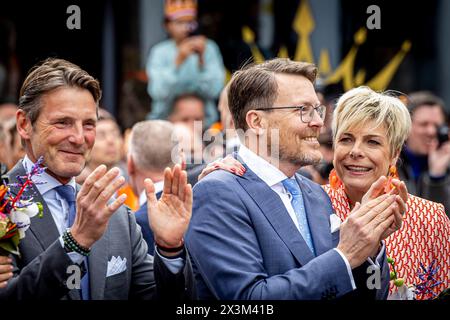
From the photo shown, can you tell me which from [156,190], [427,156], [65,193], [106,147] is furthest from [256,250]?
[427,156]

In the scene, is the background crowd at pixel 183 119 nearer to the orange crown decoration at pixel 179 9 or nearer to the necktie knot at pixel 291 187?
the orange crown decoration at pixel 179 9

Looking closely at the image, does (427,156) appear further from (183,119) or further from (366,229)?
(366,229)

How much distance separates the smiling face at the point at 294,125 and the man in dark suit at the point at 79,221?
68 centimetres

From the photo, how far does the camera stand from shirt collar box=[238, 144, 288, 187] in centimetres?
408

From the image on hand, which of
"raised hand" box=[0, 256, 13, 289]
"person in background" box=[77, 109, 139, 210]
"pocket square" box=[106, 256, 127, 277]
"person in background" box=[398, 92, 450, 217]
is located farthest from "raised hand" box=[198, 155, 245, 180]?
"person in background" box=[398, 92, 450, 217]

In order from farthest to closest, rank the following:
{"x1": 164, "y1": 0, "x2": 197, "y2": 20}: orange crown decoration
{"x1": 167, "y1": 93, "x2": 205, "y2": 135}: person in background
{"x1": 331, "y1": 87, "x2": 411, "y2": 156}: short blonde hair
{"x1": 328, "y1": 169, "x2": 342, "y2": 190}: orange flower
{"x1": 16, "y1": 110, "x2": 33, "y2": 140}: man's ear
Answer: {"x1": 164, "y1": 0, "x2": 197, "y2": 20}: orange crown decoration
{"x1": 167, "y1": 93, "x2": 205, "y2": 135}: person in background
{"x1": 328, "y1": 169, "x2": 342, "y2": 190}: orange flower
{"x1": 331, "y1": 87, "x2": 411, "y2": 156}: short blonde hair
{"x1": 16, "y1": 110, "x2": 33, "y2": 140}: man's ear

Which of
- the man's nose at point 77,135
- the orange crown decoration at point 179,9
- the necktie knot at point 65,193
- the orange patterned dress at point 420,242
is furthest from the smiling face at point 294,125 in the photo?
the orange crown decoration at point 179,9

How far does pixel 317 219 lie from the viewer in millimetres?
4094

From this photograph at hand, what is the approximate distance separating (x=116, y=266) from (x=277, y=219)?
789 mm

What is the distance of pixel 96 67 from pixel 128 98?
2.20 ft

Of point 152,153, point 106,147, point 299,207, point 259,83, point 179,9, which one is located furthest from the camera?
point 179,9

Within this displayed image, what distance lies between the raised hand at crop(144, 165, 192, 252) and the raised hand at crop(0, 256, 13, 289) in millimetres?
626

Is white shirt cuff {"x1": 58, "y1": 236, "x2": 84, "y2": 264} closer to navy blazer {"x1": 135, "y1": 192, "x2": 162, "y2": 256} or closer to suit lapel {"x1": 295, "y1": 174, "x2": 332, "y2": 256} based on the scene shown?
suit lapel {"x1": 295, "y1": 174, "x2": 332, "y2": 256}
